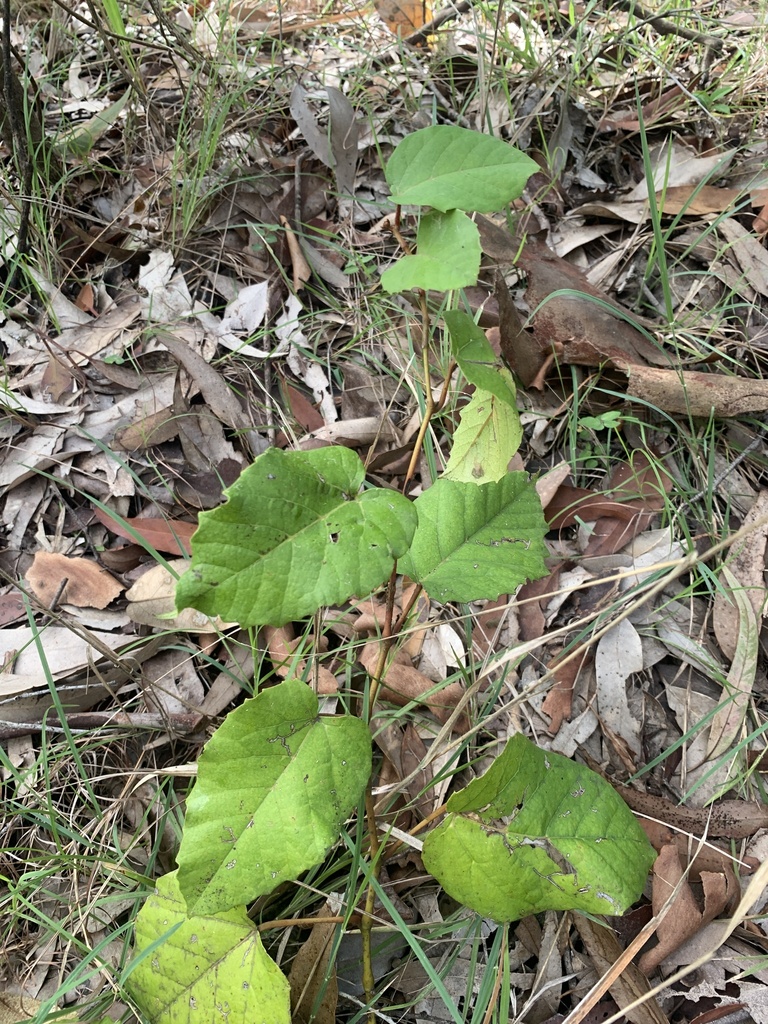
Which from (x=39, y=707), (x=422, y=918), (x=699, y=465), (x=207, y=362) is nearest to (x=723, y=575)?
(x=699, y=465)

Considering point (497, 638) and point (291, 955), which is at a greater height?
point (497, 638)

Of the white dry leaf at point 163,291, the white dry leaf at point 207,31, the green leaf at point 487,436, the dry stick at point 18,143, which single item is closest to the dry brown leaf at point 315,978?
the green leaf at point 487,436

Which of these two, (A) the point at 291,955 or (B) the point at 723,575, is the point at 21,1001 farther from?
(B) the point at 723,575

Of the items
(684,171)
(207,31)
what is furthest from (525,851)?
(207,31)

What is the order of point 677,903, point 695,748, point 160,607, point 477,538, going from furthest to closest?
point 160,607, point 695,748, point 677,903, point 477,538

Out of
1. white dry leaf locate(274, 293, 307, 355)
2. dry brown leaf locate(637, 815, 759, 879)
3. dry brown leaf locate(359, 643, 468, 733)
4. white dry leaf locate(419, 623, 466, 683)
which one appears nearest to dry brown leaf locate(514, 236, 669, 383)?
white dry leaf locate(274, 293, 307, 355)

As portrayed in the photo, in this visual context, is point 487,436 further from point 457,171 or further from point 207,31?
point 207,31
